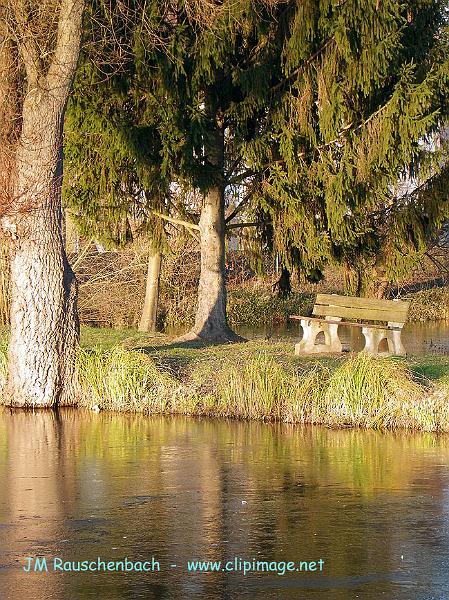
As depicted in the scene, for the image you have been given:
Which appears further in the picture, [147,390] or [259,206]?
[259,206]

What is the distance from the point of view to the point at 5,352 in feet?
65.4

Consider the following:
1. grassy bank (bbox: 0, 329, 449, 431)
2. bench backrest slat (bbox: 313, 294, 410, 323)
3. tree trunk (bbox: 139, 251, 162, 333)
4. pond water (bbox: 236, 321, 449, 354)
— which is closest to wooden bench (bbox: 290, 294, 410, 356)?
bench backrest slat (bbox: 313, 294, 410, 323)

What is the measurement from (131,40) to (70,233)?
11.0 m

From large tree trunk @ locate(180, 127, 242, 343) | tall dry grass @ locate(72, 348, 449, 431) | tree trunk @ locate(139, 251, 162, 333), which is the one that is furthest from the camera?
tree trunk @ locate(139, 251, 162, 333)

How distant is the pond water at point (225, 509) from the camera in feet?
29.6

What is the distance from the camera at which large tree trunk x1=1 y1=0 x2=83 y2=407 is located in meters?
18.6

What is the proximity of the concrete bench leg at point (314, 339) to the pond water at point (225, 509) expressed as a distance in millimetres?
5057

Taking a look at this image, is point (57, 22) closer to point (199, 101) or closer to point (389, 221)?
point (199, 101)

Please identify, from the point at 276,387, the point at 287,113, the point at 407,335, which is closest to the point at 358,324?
the point at 276,387

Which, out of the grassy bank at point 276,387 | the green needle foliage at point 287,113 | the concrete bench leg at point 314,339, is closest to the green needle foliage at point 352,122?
the green needle foliage at point 287,113

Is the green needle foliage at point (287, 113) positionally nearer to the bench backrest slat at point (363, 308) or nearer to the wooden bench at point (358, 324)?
the bench backrest slat at point (363, 308)

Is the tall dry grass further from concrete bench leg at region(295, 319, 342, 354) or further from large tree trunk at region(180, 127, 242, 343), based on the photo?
large tree trunk at region(180, 127, 242, 343)

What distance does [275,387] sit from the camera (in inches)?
664

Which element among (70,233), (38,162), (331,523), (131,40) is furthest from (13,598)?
(70,233)
